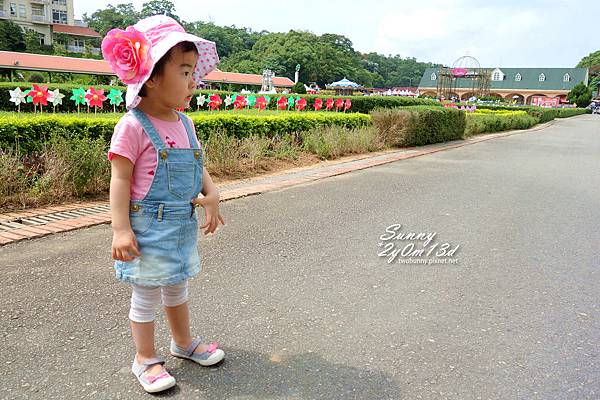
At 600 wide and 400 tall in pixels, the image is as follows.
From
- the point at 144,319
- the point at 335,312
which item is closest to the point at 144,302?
the point at 144,319

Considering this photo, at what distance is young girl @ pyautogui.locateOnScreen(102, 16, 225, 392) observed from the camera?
197 cm

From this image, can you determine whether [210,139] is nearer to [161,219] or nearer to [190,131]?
[190,131]

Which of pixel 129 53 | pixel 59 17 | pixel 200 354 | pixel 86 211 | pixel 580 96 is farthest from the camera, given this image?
pixel 59 17

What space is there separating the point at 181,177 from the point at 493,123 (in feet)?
67.9

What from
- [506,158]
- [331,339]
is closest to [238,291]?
[331,339]

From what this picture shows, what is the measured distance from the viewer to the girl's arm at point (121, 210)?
78.4 inches

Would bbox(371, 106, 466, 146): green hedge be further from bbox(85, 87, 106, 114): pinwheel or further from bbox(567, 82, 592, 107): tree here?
bbox(567, 82, 592, 107): tree

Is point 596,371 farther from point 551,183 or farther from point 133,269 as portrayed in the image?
point 551,183

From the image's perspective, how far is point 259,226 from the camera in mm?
4797

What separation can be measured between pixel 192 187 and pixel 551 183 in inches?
306

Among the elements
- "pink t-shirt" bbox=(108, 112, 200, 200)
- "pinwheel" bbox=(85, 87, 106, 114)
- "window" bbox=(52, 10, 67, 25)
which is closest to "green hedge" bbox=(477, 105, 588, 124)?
"pinwheel" bbox=(85, 87, 106, 114)

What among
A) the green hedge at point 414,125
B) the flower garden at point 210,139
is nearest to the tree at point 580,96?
the flower garden at point 210,139

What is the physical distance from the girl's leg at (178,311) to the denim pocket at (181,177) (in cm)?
42

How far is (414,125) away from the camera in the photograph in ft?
41.5
